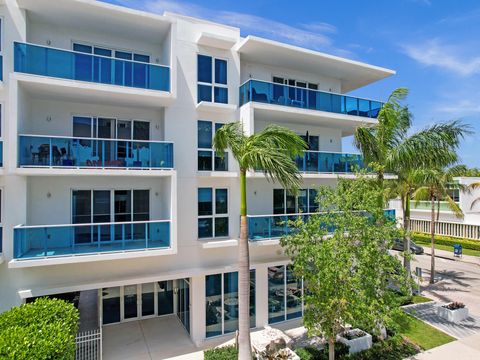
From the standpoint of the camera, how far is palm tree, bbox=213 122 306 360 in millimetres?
8961

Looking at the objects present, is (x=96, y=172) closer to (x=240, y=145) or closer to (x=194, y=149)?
(x=194, y=149)

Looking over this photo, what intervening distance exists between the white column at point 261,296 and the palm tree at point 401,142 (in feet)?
23.7

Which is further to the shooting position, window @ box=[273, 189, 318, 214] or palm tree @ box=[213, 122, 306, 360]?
window @ box=[273, 189, 318, 214]

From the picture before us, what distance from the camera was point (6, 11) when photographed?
10203 mm

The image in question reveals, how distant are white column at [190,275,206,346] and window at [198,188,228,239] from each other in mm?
1905

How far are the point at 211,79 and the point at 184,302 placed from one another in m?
10.4

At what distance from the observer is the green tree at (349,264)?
8953 millimetres

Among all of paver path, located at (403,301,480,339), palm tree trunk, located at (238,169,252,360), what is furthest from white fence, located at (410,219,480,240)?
palm tree trunk, located at (238,169,252,360)

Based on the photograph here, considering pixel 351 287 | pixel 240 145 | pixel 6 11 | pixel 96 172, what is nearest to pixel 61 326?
pixel 96 172

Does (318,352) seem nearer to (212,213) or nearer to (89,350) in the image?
(212,213)

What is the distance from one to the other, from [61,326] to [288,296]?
9.60 m

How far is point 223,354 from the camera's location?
10172 mm

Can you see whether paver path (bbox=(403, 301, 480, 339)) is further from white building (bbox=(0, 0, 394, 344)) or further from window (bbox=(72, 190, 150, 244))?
window (bbox=(72, 190, 150, 244))

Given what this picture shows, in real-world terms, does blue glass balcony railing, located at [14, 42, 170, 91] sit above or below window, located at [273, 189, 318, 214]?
above
